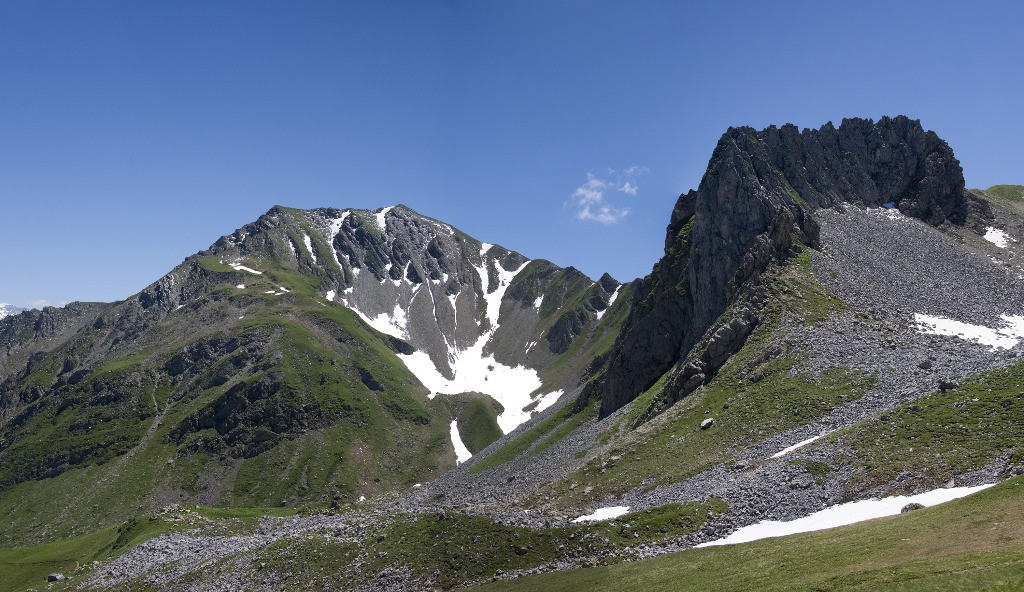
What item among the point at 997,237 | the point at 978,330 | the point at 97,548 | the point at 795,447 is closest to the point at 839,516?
the point at 795,447

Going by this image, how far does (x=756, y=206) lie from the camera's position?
10806cm

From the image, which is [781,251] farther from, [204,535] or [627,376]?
[204,535]

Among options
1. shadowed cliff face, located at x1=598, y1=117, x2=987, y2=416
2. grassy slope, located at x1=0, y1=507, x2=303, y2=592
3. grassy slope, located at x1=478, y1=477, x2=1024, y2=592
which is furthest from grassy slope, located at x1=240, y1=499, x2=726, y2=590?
shadowed cliff face, located at x1=598, y1=117, x2=987, y2=416

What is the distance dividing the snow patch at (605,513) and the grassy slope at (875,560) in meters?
13.3

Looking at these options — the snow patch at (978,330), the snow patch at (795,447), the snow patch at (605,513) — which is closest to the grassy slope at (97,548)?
the snow patch at (605,513)

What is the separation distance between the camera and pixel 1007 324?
79125mm

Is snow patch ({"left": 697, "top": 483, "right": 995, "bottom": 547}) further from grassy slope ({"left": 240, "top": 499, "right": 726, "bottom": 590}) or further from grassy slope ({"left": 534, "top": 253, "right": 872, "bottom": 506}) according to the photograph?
grassy slope ({"left": 534, "top": 253, "right": 872, "bottom": 506})

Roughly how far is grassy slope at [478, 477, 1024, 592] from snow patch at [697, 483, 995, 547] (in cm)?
281

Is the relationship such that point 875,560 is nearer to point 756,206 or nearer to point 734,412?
point 734,412

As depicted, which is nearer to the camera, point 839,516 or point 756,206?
point 839,516

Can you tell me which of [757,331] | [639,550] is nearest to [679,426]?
[757,331]

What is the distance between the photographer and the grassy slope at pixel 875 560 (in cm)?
2478

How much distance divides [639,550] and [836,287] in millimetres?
65784

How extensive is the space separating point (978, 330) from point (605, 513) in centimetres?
5886
